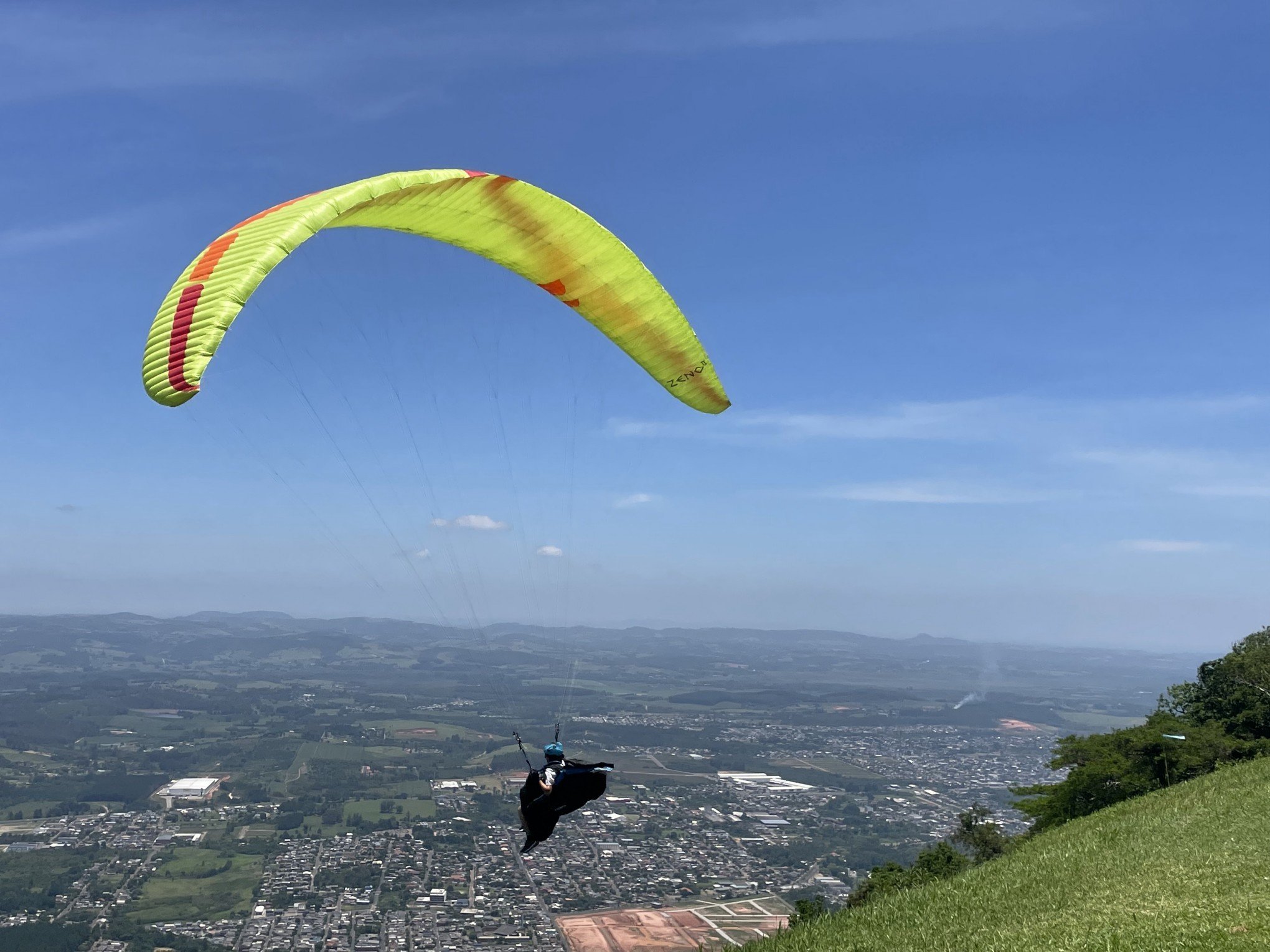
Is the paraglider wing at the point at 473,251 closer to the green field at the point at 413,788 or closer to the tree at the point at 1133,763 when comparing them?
the tree at the point at 1133,763

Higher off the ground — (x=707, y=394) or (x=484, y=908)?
(x=707, y=394)

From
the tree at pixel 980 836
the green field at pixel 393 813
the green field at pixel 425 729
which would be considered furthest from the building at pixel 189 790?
the tree at pixel 980 836

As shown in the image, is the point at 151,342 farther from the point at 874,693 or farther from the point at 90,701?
the point at 874,693

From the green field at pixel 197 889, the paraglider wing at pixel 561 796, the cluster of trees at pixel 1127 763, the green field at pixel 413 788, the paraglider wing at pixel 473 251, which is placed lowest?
the green field at pixel 413 788

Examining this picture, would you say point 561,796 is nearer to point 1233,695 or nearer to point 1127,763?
point 1127,763

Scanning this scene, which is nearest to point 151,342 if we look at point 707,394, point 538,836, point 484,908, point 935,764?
point 538,836

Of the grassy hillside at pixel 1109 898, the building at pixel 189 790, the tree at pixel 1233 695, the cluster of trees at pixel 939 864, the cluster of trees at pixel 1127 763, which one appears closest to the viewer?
the grassy hillside at pixel 1109 898

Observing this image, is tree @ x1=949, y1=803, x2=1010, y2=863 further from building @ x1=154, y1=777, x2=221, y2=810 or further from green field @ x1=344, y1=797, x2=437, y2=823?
building @ x1=154, y1=777, x2=221, y2=810
